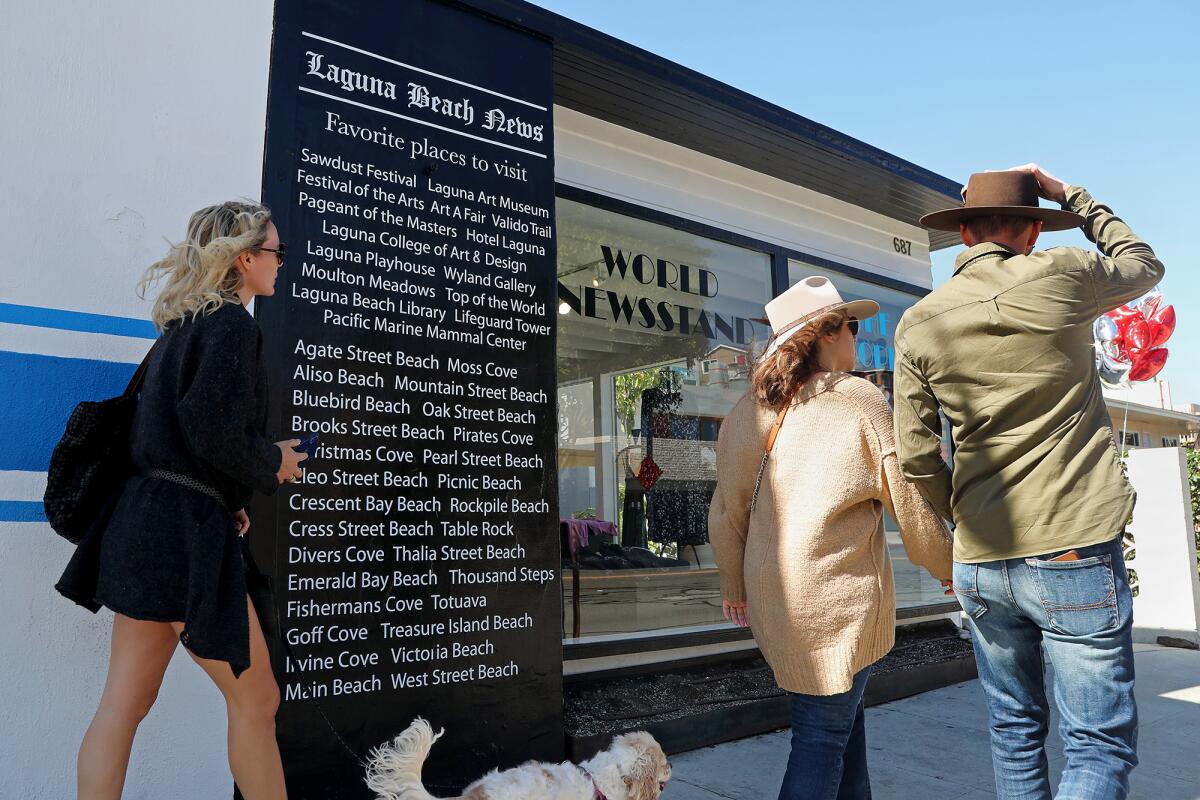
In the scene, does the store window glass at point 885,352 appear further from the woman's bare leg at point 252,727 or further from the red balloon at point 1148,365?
the woman's bare leg at point 252,727

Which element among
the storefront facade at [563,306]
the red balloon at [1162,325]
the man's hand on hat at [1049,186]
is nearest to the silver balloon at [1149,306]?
the red balloon at [1162,325]

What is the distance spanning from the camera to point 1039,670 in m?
2.36

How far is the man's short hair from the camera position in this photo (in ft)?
8.38

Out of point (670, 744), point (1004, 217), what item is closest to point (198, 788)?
point (670, 744)

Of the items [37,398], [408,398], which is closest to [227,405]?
[37,398]

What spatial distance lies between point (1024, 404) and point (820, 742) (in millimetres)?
1123

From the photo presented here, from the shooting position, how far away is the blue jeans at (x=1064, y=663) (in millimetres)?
2131

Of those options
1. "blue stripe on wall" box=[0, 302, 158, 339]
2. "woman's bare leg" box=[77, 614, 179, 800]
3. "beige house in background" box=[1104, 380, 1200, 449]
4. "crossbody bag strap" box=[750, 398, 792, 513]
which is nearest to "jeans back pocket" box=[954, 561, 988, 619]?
"crossbody bag strap" box=[750, 398, 792, 513]

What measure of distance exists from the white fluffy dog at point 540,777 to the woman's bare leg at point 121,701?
2.20ft

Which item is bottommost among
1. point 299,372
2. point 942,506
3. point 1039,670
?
point 1039,670

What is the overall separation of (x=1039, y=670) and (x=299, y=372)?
271cm

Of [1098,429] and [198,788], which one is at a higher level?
[1098,429]

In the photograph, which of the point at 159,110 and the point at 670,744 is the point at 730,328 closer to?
the point at 670,744

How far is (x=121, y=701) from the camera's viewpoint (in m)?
2.29
